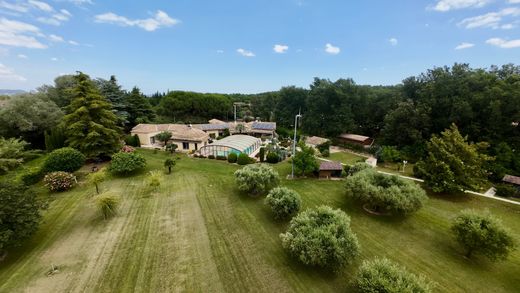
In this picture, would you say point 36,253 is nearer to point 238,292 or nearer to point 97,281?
point 97,281

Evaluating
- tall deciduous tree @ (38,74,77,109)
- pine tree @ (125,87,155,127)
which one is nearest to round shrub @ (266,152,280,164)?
pine tree @ (125,87,155,127)

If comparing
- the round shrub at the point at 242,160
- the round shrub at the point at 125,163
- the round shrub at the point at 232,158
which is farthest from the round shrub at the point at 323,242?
the round shrub at the point at 125,163

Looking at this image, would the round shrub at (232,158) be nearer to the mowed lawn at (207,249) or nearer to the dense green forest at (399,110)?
the mowed lawn at (207,249)

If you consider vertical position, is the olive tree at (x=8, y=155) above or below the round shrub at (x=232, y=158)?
above

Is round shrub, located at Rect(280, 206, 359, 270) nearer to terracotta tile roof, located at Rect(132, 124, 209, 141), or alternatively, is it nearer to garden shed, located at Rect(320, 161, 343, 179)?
garden shed, located at Rect(320, 161, 343, 179)

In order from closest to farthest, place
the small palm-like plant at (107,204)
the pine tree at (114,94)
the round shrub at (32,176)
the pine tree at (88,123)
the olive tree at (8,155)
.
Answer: the small palm-like plant at (107,204) < the olive tree at (8,155) < the round shrub at (32,176) < the pine tree at (88,123) < the pine tree at (114,94)
